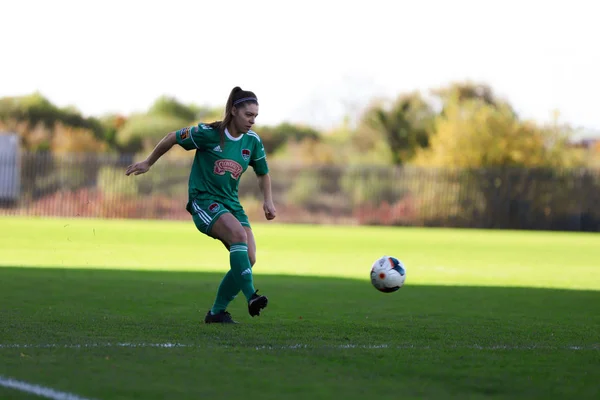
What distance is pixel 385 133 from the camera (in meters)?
62.1

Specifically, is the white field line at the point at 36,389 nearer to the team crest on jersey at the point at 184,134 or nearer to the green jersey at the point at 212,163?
the green jersey at the point at 212,163

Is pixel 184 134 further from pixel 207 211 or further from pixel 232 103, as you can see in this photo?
pixel 207 211

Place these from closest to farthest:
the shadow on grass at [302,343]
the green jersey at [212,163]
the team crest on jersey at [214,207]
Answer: the shadow on grass at [302,343], the team crest on jersey at [214,207], the green jersey at [212,163]

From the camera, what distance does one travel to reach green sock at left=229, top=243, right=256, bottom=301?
29.3ft

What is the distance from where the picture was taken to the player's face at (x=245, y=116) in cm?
928

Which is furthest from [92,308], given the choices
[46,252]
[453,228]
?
[453,228]

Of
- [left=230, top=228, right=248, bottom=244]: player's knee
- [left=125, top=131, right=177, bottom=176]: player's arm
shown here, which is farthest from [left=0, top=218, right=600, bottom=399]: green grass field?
[left=125, top=131, right=177, bottom=176]: player's arm

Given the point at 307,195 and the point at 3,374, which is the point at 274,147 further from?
the point at 3,374

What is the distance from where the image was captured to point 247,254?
909 cm

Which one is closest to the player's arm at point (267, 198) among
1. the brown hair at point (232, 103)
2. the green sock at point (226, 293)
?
the brown hair at point (232, 103)

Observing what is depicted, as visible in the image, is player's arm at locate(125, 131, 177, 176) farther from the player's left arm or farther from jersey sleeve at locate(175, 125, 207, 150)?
the player's left arm

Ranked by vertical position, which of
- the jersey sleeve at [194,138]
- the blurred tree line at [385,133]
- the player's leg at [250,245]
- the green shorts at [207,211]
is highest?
the blurred tree line at [385,133]

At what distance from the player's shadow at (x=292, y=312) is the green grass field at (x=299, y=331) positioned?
0.02 m

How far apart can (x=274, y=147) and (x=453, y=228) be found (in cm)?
3146
